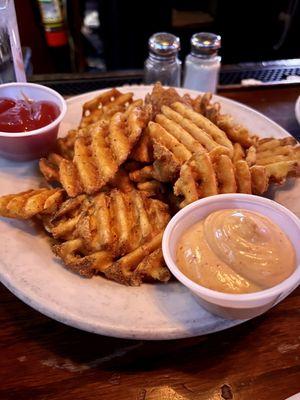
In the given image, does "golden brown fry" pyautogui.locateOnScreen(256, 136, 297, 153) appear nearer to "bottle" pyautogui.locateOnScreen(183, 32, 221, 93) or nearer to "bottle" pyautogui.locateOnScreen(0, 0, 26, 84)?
"bottle" pyautogui.locateOnScreen(183, 32, 221, 93)

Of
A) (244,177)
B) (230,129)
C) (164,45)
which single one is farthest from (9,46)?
(244,177)

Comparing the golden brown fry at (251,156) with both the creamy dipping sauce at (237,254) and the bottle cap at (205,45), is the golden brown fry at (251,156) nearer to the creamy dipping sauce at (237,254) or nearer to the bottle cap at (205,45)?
the creamy dipping sauce at (237,254)

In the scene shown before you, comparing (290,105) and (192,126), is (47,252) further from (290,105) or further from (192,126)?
(290,105)

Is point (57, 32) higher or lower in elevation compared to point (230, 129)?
lower

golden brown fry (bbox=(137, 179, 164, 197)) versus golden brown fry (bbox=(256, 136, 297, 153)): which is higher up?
golden brown fry (bbox=(256, 136, 297, 153))

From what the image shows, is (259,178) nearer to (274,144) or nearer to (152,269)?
(274,144)

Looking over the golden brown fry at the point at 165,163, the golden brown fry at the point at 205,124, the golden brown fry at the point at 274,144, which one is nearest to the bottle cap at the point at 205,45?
the golden brown fry at the point at 205,124

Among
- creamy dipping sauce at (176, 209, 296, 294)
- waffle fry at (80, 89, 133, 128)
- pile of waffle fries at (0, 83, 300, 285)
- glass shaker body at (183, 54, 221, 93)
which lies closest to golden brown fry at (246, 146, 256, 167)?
pile of waffle fries at (0, 83, 300, 285)
